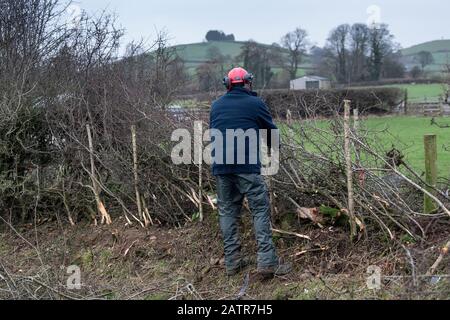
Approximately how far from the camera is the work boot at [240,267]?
5676 mm

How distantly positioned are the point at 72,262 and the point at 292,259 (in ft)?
9.77

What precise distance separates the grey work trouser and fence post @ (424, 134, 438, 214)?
1680 mm

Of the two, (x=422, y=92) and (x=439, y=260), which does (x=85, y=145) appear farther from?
(x=422, y=92)

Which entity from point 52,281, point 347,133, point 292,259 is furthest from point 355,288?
point 52,281

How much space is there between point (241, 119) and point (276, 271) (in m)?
1.54

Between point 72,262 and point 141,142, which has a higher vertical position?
point 141,142

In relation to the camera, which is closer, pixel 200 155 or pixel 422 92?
pixel 200 155

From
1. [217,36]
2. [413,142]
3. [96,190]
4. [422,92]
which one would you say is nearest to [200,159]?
[96,190]

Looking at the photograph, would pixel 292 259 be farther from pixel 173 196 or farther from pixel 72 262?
pixel 72 262

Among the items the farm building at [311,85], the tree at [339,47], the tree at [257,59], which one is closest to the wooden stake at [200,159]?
the farm building at [311,85]

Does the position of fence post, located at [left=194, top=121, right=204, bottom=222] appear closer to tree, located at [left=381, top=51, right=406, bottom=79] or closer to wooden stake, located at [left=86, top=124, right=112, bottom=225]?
wooden stake, located at [left=86, top=124, right=112, bottom=225]

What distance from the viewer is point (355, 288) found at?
464 cm

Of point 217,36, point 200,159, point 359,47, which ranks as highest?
point 217,36

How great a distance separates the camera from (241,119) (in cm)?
538
